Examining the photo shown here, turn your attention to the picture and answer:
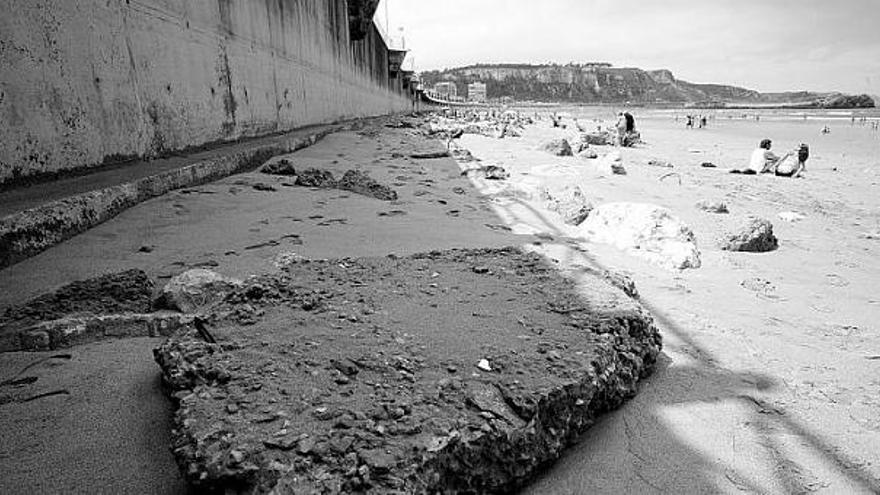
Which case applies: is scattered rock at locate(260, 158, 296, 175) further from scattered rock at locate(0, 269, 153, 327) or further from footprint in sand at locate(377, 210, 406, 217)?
scattered rock at locate(0, 269, 153, 327)

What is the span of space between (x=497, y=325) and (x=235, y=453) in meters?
0.86

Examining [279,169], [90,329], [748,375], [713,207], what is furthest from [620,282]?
[713,207]

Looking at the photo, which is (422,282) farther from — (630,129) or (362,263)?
(630,129)

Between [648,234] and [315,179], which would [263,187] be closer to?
[315,179]

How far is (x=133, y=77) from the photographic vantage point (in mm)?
3420

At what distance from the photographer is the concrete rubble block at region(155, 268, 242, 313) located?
176 cm

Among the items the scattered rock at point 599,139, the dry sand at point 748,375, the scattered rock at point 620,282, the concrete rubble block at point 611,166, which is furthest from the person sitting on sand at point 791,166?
the scattered rock at point 620,282

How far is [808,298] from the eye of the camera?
8.96 feet

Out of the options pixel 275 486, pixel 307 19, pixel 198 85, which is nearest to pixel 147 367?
pixel 275 486

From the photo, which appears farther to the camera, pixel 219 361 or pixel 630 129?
pixel 630 129

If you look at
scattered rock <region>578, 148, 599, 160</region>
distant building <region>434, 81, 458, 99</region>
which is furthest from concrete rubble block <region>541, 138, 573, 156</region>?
distant building <region>434, 81, 458, 99</region>

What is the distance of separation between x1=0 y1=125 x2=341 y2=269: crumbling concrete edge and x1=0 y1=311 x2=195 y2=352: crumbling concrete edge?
70cm

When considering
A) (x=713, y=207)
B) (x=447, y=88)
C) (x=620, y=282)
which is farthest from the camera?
(x=447, y=88)

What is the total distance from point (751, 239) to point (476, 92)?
401 feet
